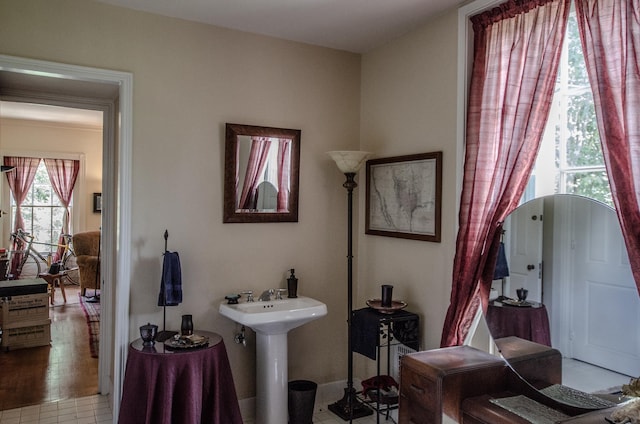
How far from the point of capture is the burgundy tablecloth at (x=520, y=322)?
2.40 m

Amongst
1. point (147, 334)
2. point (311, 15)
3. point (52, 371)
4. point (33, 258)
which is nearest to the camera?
point (147, 334)

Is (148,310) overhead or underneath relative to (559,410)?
overhead

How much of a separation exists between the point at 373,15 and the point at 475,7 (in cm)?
63

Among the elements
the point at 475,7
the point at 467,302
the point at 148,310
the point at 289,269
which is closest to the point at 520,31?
the point at 475,7

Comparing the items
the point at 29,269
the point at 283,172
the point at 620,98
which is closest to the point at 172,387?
the point at 283,172

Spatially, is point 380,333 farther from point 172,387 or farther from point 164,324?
point 164,324

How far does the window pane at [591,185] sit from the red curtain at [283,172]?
1876mm

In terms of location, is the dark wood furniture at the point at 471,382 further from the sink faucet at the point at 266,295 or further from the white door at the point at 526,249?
the sink faucet at the point at 266,295

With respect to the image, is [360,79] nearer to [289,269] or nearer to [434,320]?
[289,269]

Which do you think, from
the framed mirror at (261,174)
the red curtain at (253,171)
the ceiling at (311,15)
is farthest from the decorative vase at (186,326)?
the ceiling at (311,15)

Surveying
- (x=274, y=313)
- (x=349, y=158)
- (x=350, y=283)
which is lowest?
(x=274, y=313)

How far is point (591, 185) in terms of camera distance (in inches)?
92.1

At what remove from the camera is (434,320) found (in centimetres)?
314

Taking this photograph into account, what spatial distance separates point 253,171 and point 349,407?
5.92ft
